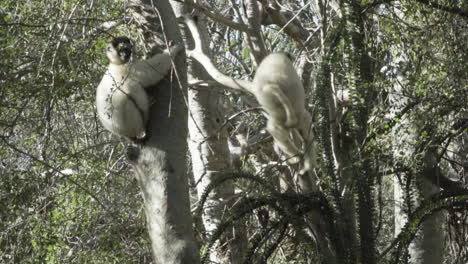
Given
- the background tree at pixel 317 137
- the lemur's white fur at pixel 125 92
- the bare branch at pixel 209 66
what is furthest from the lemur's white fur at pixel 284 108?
the lemur's white fur at pixel 125 92

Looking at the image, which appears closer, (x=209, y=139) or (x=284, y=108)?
(x=284, y=108)

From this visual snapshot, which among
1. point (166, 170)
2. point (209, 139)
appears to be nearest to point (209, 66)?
point (209, 139)

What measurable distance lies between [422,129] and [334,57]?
104cm

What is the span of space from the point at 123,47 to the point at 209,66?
40.7 inches

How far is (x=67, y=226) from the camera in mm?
7227

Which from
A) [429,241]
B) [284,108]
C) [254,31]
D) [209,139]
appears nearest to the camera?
[284,108]

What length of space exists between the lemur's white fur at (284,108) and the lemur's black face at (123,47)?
4.37 feet

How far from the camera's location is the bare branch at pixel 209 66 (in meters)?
5.68

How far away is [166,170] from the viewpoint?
3941 mm

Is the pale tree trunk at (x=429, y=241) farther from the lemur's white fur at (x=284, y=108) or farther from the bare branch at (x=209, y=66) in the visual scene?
the bare branch at (x=209, y=66)

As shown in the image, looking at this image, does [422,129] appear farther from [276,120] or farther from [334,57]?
[276,120]

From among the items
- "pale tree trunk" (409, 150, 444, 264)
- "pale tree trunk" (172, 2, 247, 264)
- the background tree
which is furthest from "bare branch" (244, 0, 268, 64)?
"pale tree trunk" (409, 150, 444, 264)

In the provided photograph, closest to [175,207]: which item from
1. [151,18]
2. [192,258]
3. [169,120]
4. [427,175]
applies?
→ [192,258]

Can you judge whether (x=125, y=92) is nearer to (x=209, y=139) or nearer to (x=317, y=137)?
(x=317, y=137)
